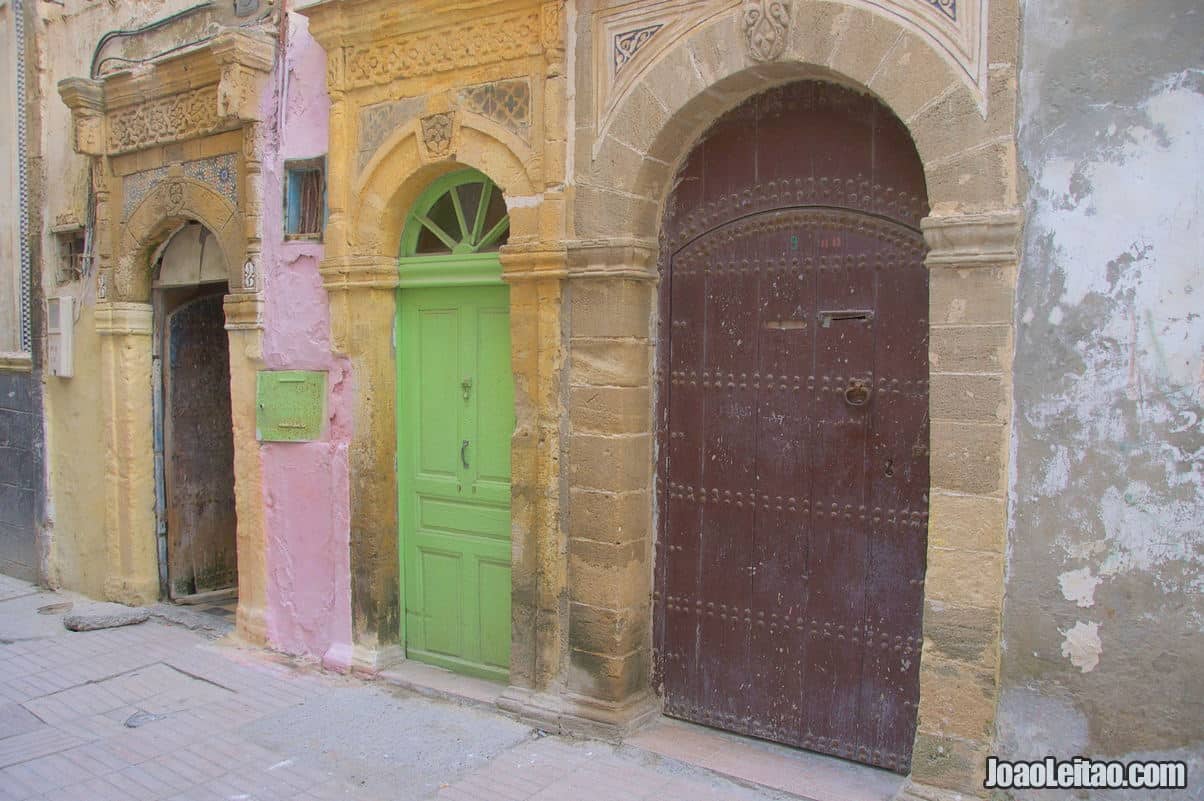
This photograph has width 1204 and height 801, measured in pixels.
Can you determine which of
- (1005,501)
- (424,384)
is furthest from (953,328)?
(424,384)

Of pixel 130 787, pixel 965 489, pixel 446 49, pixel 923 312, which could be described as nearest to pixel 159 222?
pixel 446 49

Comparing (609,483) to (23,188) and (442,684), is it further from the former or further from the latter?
(23,188)

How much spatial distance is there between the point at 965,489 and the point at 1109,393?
58 cm

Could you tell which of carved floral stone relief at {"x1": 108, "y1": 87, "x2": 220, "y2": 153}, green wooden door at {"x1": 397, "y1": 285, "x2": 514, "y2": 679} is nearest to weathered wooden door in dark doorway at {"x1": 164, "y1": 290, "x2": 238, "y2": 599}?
carved floral stone relief at {"x1": 108, "y1": 87, "x2": 220, "y2": 153}

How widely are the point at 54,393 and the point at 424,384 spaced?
3.84m

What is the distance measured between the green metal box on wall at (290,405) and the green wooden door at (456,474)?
522mm

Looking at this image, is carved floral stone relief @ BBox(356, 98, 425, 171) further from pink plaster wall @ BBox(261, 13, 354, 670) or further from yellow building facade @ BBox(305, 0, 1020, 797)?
pink plaster wall @ BBox(261, 13, 354, 670)

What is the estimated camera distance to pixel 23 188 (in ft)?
25.3

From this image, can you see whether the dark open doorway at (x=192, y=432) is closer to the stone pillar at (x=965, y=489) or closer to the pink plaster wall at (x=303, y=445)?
the pink plaster wall at (x=303, y=445)

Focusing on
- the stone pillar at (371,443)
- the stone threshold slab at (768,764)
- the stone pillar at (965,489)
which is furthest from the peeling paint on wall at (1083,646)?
the stone pillar at (371,443)

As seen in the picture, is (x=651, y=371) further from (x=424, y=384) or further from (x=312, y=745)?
(x=312, y=745)

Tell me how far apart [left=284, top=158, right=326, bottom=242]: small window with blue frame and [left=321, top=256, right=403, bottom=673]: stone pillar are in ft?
1.34

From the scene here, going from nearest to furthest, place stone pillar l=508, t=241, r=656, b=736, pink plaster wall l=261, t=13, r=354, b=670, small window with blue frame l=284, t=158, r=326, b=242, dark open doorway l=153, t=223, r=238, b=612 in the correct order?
stone pillar l=508, t=241, r=656, b=736 < pink plaster wall l=261, t=13, r=354, b=670 < small window with blue frame l=284, t=158, r=326, b=242 < dark open doorway l=153, t=223, r=238, b=612

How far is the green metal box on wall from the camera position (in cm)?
567
